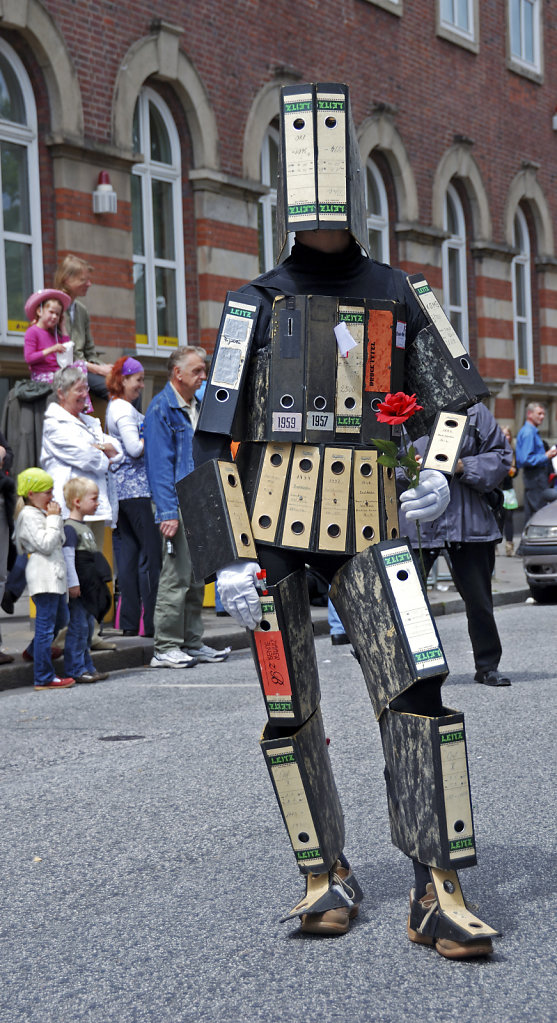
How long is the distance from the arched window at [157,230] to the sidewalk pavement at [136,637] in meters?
4.30

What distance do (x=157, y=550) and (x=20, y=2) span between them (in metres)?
6.42

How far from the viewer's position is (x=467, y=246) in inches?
875

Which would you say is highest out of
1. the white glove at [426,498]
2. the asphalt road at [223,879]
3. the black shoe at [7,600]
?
the white glove at [426,498]

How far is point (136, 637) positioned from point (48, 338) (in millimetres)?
2521

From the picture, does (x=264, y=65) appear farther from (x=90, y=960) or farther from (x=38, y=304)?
(x=90, y=960)

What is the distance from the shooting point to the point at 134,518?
10023 mm

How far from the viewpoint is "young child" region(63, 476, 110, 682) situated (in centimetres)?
841

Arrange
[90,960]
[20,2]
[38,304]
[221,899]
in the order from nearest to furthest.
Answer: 1. [90,960]
2. [221,899]
3. [38,304]
4. [20,2]

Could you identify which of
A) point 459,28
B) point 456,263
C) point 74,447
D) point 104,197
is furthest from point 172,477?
point 459,28

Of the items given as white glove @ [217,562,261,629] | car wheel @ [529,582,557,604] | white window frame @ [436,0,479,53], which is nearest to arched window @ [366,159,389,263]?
white window frame @ [436,0,479,53]

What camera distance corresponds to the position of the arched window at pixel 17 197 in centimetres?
A: 1358

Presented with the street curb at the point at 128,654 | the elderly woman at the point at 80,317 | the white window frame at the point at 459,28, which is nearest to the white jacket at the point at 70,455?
the street curb at the point at 128,654

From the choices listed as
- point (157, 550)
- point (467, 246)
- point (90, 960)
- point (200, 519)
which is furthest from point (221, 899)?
point (467, 246)

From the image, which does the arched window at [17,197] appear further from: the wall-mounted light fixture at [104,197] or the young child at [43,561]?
the young child at [43,561]
